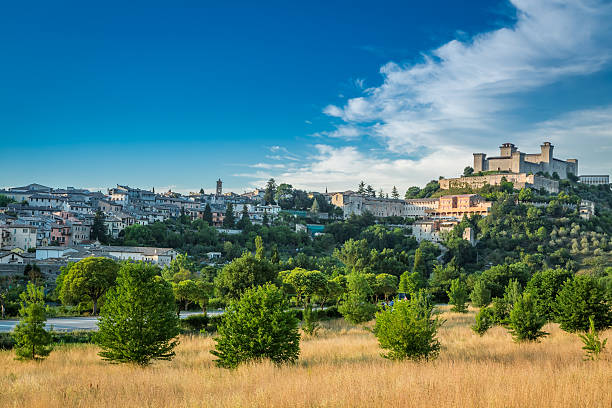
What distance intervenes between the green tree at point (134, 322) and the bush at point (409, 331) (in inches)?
220

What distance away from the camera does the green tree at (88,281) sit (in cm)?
2925

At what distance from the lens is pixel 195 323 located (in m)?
23.2

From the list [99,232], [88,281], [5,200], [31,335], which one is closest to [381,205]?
[99,232]

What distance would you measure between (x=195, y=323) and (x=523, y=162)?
109244mm

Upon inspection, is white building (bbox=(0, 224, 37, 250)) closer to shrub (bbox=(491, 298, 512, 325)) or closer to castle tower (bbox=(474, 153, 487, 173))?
shrub (bbox=(491, 298, 512, 325))

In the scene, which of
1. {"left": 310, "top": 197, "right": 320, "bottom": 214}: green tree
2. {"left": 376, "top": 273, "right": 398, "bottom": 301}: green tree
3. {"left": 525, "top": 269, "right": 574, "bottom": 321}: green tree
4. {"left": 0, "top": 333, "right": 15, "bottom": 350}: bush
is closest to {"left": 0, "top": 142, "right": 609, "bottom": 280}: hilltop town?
{"left": 310, "top": 197, "right": 320, "bottom": 214}: green tree

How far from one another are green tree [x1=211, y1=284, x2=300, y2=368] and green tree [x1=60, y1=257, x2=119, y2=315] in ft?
71.8

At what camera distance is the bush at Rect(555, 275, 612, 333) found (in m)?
17.3

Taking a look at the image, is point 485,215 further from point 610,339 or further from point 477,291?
point 610,339

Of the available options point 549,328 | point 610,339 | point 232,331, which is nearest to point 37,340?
point 232,331

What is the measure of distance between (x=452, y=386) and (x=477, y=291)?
1219 inches

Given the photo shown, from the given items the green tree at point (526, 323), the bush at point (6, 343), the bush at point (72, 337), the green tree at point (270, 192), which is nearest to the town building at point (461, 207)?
the green tree at point (270, 192)

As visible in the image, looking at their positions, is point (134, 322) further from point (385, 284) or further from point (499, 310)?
point (385, 284)

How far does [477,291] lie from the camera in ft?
117
